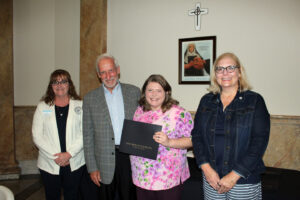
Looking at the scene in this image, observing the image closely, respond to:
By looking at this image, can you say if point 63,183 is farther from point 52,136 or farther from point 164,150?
point 164,150

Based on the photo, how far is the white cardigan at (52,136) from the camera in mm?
2334

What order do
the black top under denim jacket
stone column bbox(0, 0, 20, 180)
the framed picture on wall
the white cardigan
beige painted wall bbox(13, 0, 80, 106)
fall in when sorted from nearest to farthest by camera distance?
the black top under denim jacket → the white cardigan → the framed picture on wall → stone column bbox(0, 0, 20, 180) → beige painted wall bbox(13, 0, 80, 106)

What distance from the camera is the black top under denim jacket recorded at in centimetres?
152

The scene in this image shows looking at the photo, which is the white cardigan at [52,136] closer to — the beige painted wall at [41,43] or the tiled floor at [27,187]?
the tiled floor at [27,187]

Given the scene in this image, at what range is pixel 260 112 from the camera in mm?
1547

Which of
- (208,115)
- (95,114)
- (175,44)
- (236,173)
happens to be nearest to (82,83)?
(175,44)

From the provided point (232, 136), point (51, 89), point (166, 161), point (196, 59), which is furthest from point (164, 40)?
point (232, 136)

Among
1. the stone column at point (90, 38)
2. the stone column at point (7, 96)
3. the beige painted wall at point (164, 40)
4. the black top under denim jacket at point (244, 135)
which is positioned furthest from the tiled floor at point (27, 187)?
the black top under denim jacket at point (244, 135)

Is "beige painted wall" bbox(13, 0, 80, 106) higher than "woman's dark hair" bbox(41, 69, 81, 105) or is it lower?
higher

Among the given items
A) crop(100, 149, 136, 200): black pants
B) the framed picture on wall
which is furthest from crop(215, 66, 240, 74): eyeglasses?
the framed picture on wall

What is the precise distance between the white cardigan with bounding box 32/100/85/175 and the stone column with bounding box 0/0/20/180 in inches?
88.9

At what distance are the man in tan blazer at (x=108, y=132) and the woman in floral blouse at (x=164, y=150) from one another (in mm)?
279

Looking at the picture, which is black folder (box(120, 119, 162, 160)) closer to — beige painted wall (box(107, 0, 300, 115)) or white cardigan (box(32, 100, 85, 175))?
white cardigan (box(32, 100, 85, 175))

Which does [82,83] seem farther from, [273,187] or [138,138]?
[273,187]
